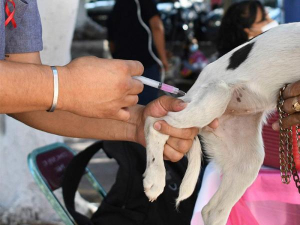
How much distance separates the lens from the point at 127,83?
192cm

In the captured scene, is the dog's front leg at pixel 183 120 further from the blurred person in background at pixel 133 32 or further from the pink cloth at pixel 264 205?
the blurred person in background at pixel 133 32

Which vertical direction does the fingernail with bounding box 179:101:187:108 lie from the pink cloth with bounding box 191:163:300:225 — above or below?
above

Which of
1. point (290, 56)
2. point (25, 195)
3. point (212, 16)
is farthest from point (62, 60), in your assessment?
point (212, 16)

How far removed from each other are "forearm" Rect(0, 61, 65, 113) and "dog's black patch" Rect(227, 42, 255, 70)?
0.98 metres

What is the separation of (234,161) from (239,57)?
1.72ft

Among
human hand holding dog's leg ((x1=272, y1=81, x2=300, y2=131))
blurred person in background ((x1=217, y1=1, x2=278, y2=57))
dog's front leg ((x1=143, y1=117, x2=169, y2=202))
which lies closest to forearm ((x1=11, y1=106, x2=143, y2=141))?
dog's front leg ((x1=143, y1=117, x2=169, y2=202))

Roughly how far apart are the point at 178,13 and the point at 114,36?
8273 millimetres

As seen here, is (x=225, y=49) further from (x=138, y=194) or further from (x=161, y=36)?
(x=138, y=194)

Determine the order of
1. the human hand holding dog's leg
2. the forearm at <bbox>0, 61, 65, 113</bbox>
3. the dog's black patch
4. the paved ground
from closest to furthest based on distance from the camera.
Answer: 1. the forearm at <bbox>0, 61, 65, 113</bbox>
2. the human hand holding dog's leg
3. the dog's black patch
4. the paved ground

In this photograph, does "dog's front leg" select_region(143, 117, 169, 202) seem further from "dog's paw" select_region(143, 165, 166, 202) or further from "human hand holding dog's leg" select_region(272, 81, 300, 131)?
"human hand holding dog's leg" select_region(272, 81, 300, 131)

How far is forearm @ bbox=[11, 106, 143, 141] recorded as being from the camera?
7.64 feet

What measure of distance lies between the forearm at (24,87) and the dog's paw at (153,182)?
645 millimetres

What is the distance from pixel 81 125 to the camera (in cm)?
238

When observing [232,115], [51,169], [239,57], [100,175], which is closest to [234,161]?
[232,115]
